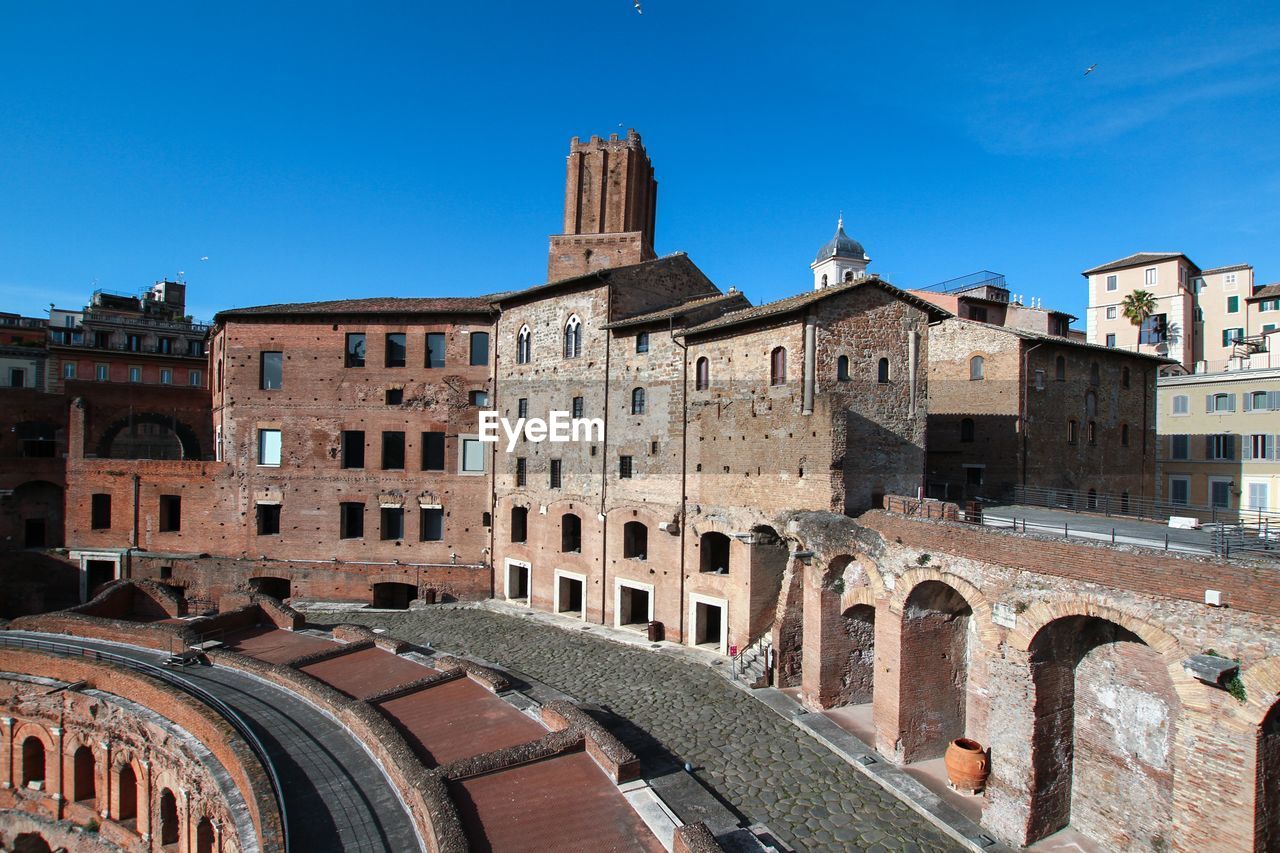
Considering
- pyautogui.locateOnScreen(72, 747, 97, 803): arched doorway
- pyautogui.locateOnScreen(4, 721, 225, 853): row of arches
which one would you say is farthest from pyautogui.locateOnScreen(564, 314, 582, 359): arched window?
pyautogui.locateOnScreen(72, 747, 97, 803): arched doorway

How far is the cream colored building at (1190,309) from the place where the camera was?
1624 inches

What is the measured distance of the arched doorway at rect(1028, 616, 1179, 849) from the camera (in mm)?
12461

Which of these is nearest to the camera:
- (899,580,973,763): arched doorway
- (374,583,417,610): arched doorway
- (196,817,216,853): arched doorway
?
(196,817,216,853): arched doorway

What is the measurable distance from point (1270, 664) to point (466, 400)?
25.6m

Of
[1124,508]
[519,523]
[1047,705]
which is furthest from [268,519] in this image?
[1124,508]

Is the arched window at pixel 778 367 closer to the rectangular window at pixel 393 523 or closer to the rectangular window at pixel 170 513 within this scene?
the rectangular window at pixel 393 523

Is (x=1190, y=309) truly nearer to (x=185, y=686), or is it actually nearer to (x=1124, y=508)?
(x=1124, y=508)

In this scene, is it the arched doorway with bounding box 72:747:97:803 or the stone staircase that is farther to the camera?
the stone staircase

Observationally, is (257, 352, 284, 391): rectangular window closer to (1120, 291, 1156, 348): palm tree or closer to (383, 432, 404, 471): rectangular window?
(383, 432, 404, 471): rectangular window

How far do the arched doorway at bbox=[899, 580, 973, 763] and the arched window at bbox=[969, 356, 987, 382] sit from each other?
1403cm

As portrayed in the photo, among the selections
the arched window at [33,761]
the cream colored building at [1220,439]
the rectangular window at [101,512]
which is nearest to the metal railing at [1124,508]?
the cream colored building at [1220,439]

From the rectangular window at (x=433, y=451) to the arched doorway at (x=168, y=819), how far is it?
14560 mm

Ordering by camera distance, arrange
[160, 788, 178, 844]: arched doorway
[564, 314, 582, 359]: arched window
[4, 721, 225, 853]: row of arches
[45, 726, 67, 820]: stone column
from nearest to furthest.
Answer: [4, 721, 225, 853]: row of arches, [160, 788, 178, 844]: arched doorway, [45, 726, 67, 820]: stone column, [564, 314, 582, 359]: arched window

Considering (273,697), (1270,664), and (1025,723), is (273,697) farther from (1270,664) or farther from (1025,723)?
(1270,664)
